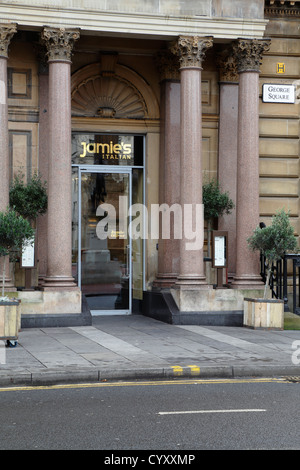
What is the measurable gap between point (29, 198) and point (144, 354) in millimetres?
5925

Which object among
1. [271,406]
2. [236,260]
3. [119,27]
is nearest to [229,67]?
[119,27]

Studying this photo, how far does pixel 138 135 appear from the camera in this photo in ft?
60.8

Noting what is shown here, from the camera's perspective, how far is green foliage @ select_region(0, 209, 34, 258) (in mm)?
13336

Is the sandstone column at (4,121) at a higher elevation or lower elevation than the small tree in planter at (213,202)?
higher

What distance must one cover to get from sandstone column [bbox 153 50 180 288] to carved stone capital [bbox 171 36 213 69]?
1376 millimetres

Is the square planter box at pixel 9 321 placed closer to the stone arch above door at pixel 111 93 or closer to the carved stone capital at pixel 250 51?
the stone arch above door at pixel 111 93

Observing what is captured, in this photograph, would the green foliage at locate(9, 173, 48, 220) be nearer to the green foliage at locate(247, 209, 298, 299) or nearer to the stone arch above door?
the stone arch above door

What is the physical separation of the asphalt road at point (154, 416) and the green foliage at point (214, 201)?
766cm

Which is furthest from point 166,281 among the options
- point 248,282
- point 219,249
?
point 248,282

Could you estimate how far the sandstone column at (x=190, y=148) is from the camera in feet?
53.5

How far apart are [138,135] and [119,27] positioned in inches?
128

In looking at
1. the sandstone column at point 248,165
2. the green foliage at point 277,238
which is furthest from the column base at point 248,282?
the green foliage at point 277,238

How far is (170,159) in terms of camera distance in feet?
58.6

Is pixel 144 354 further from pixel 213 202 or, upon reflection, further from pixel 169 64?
pixel 169 64
